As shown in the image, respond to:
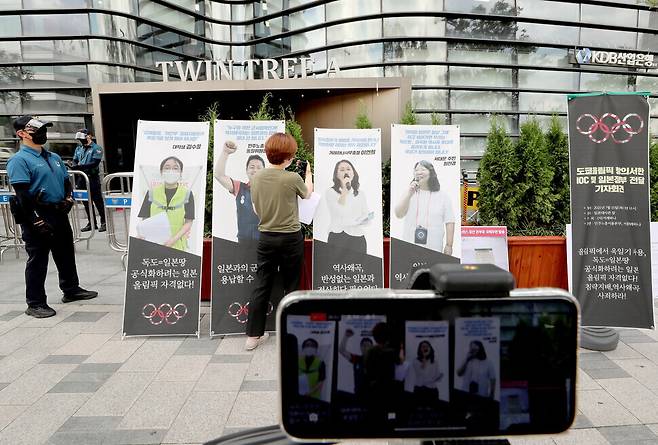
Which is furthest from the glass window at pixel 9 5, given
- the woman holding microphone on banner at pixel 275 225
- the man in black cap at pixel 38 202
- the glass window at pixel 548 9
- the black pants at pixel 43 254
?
the glass window at pixel 548 9

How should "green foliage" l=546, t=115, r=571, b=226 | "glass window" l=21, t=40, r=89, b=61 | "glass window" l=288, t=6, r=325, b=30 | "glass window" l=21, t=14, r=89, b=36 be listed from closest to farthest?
1. "green foliage" l=546, t=115, r=571, b=226
2. "glass window" l=21, t=14, r=89, b=36
3. "glass window" l=21, t=40, r=89, b=61
4. "glass window" l=288, t=6, r=325, b=30

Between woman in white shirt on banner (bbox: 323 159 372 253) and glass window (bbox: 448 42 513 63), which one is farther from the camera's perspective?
glass window (bbox: 448 42 513 63)

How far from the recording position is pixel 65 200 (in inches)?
179

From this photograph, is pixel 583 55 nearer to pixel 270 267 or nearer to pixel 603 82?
pixel 603 82

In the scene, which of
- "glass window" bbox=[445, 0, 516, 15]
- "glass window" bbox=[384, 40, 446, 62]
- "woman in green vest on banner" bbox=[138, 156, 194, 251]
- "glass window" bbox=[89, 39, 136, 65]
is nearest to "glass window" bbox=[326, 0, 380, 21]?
"glass window" bbox=[384, 40, 446, 62]

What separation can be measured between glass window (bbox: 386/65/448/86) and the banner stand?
42.0 feet

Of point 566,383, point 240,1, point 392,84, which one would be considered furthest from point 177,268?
point 240,1

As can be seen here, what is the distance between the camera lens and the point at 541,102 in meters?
15.7

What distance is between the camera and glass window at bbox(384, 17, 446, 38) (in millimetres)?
14828

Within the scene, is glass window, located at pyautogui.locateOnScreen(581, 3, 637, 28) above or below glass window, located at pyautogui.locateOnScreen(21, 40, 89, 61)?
above

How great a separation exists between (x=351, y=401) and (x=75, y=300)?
5066 mm

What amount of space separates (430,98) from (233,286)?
13006 mm

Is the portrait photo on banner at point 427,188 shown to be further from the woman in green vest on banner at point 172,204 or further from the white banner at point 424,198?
the woman in green vest on banner at point 172,204

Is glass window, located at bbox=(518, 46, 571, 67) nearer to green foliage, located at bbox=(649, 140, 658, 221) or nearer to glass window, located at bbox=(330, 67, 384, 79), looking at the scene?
glass window, located at bbox=(330, 67, 384, 79)
